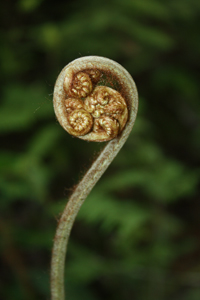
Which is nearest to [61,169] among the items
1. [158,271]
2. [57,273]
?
[158,271]

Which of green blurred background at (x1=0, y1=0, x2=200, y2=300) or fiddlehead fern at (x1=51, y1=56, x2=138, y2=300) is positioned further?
green blurred background at (x1=0, y1=0, x2=200, y2=300)

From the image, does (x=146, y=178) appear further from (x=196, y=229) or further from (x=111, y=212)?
(x=196, y=229)

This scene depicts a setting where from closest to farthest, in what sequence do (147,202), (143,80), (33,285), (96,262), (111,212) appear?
1. (33,285)
2. (111,212)
3. (96,262)
4. (147,202)
5. (143,80)

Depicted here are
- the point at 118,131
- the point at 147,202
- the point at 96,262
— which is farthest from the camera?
the point at 147,202

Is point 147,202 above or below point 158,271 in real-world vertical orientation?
above

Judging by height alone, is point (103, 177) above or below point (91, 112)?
above
